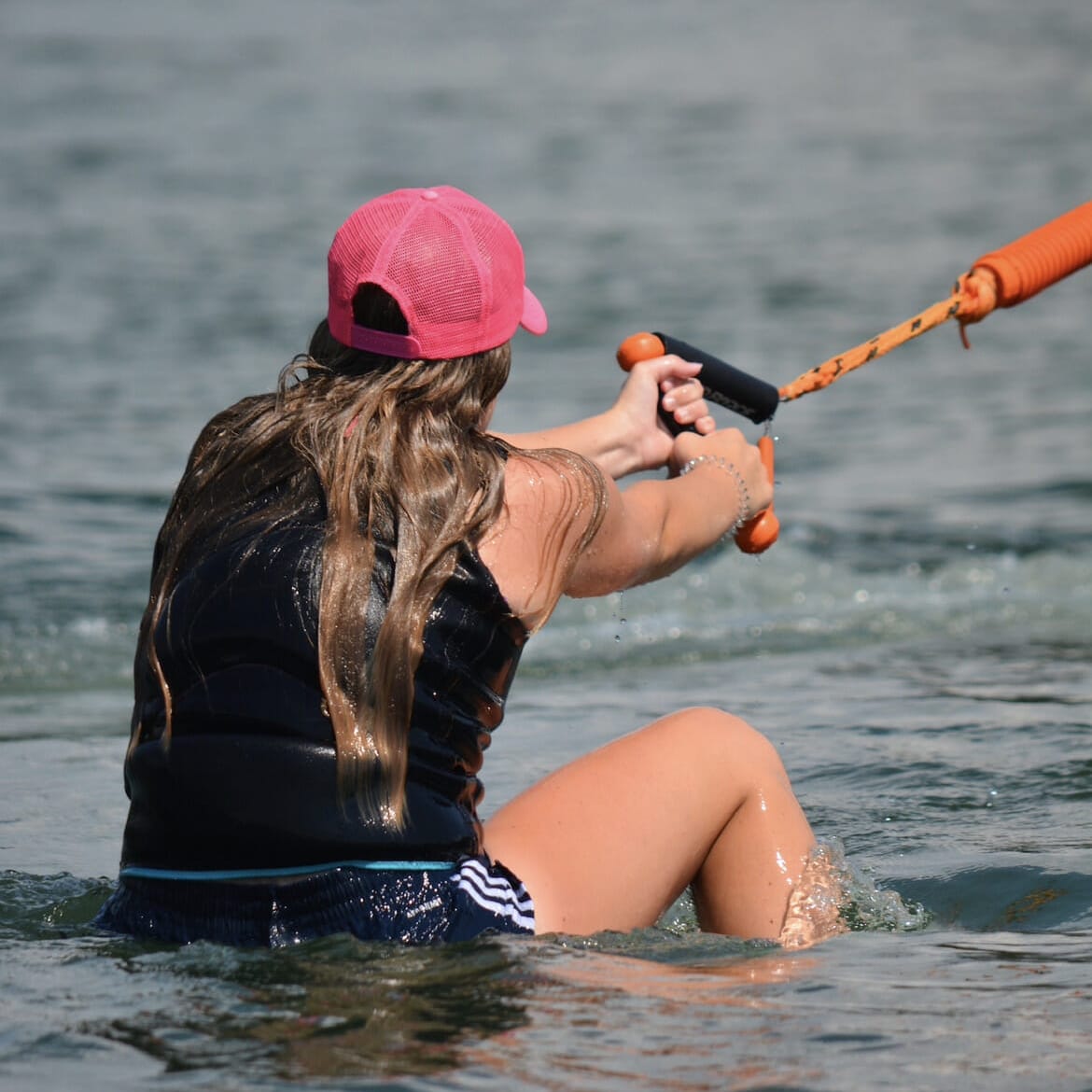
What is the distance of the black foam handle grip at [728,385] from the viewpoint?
13.0 ft

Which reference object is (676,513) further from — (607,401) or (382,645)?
(607,401)

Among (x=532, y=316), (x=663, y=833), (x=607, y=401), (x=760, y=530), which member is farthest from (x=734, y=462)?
(x=607, y=401)

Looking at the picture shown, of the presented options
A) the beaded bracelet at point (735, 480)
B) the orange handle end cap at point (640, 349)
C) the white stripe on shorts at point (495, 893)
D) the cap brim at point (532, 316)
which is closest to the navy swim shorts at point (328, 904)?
the white stripe on shorts at point (495, 893)

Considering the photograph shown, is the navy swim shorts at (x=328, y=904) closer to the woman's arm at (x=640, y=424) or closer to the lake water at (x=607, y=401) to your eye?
the lake water at (x=607, y=401)

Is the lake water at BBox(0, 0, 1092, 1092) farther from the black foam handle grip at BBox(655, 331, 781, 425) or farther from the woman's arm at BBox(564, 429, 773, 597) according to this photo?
the black foam handle grip at BBox(655, 331, 781, 425)

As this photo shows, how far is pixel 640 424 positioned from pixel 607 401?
21.2ft

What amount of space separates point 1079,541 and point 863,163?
973cm

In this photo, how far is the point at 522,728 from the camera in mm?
5277

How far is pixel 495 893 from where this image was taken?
298 centimetres

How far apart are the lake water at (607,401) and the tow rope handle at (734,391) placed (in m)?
0.71

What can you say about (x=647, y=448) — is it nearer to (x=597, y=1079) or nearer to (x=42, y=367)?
(x=597, y=1079)

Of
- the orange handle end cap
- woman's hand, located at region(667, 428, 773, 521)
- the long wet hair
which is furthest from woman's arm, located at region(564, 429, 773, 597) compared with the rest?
the orange handle end cap

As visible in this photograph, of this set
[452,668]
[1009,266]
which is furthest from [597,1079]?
[1009,266]

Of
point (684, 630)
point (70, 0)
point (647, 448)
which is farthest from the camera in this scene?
point (70, 0)
